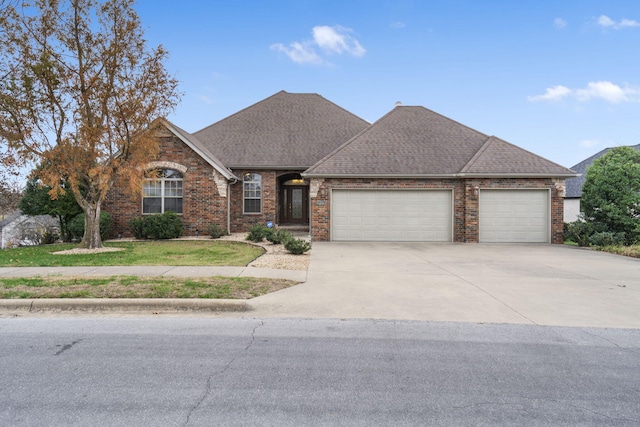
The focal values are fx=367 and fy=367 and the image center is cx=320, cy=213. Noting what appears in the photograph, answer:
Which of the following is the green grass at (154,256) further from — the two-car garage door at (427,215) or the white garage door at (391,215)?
the two-car garage door at (427,215)

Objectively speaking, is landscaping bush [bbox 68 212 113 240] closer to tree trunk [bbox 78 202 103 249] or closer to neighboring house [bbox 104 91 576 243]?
neighboring house [bbox 104 91 576 243]

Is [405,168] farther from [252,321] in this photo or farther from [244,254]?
[252,321]

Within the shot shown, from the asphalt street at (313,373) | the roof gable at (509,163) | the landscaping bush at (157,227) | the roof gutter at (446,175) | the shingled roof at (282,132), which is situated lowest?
the asphalt street at (313,373)

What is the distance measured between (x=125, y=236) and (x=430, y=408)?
689 inches

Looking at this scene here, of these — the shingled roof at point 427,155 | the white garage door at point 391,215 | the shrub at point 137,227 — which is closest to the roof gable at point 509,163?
the shingled roof at point 427,155

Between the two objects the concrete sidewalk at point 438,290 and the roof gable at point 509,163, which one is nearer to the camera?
the concrete sidewalk at point 438,290

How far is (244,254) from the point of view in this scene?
11.9 m

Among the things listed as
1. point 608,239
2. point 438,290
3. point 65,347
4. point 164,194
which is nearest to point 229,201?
point 164,194

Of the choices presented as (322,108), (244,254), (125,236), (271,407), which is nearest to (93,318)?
(271,407)

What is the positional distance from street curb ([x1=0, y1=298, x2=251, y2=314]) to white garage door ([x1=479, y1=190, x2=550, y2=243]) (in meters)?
13.5

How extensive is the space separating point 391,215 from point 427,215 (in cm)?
165

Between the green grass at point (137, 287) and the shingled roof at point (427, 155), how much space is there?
922cm

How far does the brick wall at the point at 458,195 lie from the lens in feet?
52.7

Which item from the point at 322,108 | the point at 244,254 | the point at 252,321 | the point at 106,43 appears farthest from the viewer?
the point at 322,108
